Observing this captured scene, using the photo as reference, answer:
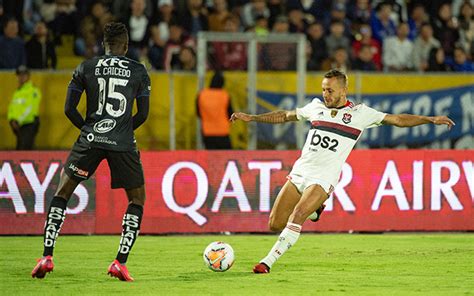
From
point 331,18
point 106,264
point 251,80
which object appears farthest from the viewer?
point 331,18

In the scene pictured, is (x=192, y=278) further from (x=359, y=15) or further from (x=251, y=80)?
(x=359, y=15)

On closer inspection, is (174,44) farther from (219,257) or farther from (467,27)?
(219,257)

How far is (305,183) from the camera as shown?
11883 millimetres

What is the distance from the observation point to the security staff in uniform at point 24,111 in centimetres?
1942

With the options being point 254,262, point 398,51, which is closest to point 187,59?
point 398,51

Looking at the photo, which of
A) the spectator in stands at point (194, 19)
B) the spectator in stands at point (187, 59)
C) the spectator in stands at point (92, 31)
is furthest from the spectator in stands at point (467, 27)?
the spectator in stands at point (92, 31)

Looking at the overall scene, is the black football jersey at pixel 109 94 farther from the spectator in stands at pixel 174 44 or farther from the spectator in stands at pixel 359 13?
the spectator in stands at pixel 359 13

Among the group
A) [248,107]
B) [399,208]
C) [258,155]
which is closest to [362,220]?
[399,208]

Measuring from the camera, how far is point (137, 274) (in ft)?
37.4

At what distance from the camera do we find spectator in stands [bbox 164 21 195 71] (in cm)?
2103

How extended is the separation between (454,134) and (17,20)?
8.50 metres

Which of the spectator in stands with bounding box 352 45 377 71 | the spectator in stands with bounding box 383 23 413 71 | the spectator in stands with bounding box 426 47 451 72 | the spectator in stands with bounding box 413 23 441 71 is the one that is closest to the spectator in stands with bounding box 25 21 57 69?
the spectator in stands with bounding box 352 45 377 71

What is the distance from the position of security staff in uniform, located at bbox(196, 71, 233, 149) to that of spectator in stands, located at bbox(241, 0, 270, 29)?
283 cm

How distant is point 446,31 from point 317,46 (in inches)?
123
